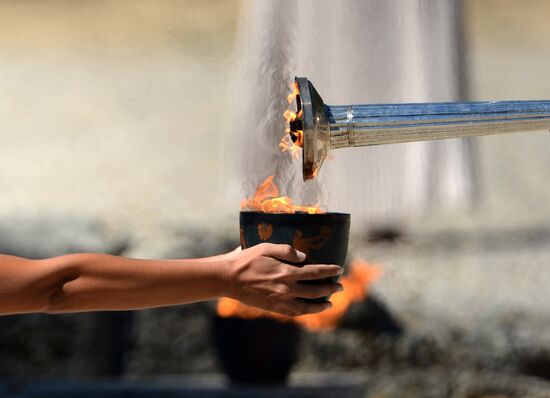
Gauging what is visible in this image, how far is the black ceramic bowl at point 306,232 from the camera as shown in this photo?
4.06 ft

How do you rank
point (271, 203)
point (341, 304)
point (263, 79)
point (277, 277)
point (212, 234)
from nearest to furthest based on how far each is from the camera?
point (277, 277) < point (271, 203) < point (263, 79) < point (341, 304) < point (212, 234)

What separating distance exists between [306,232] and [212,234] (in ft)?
9.27

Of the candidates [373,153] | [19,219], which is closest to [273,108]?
[373,153]

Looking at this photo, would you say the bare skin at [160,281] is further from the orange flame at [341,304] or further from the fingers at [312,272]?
the orange flame at [341,304]

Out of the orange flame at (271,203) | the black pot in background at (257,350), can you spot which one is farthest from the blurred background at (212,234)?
the orange flame at (271,203)

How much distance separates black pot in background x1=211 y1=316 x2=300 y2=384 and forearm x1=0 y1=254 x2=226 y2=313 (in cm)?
256

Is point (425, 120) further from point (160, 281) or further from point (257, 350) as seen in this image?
point (257, 350)

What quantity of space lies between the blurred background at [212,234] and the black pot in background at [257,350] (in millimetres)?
169

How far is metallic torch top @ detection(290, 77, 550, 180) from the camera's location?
123cm

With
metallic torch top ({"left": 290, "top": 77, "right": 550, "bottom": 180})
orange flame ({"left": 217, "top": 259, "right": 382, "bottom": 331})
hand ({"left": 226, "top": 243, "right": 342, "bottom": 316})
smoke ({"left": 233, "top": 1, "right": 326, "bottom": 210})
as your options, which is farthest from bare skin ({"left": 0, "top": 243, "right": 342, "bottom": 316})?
orange flame ({"left": 217, "top": 259, "right": 382, "bottom": 331})

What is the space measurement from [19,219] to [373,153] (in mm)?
1999

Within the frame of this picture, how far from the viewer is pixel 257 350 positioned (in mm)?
3777

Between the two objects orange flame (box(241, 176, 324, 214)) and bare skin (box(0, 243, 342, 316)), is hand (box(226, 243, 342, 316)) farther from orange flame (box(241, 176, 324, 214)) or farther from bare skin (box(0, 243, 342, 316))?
orange flame (box(241, 176, 324, 214))

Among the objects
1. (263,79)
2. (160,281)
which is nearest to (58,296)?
(160,281)
